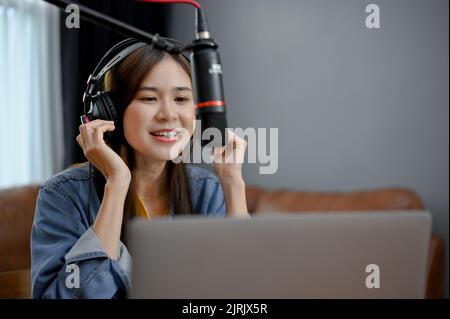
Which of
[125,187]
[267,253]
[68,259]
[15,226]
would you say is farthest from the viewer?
[15,226]

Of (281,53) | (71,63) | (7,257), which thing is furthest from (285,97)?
(7,257)

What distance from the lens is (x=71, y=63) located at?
326 cm

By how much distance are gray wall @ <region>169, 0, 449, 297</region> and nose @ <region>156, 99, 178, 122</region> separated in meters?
1.64

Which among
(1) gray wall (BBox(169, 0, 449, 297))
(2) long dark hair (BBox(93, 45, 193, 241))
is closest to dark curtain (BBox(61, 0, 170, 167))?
(1) gray wall (BBox(169, 0, 449, 297))

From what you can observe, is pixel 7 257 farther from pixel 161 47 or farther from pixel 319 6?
pixel 319 6

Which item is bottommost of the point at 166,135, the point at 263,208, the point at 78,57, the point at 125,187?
the point at 263,208

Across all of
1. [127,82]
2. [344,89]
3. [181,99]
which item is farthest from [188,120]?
[344,89]

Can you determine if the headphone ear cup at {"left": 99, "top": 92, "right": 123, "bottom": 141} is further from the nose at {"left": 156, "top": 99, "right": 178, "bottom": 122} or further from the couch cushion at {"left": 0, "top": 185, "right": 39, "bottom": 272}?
the couch cushion at {"left": 0, "top": 185, "right": 39, "bottom": 272}

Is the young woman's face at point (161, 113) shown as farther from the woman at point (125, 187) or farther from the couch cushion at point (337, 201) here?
the couch cushion at point (337, 201)

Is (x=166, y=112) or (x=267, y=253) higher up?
(x=166, y=112)

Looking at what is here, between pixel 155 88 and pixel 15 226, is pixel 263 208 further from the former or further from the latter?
pixel 155 88

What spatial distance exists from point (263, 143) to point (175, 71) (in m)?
2.10

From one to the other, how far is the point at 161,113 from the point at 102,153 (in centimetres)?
19

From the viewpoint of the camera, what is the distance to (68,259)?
953 millimetres
